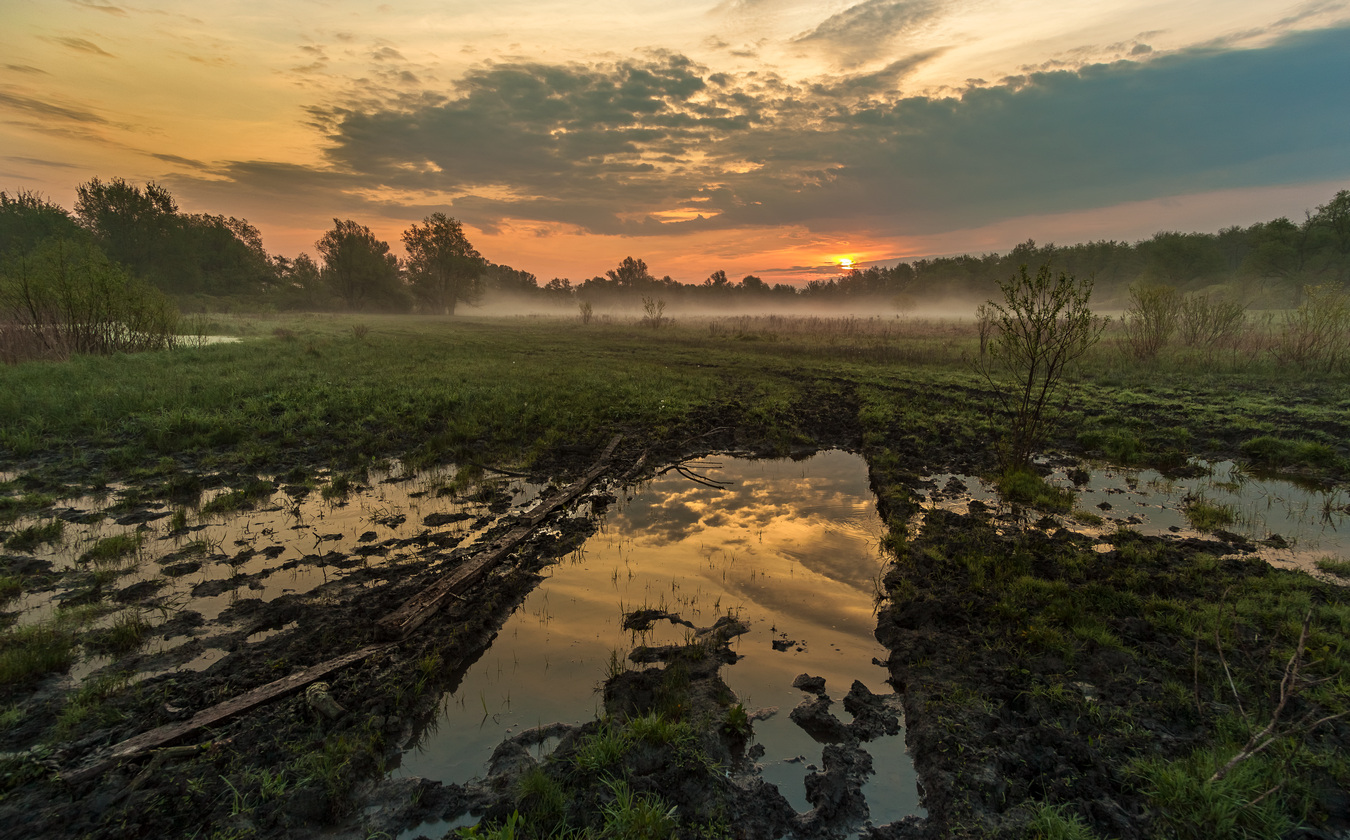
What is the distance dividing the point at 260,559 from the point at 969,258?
458 feet

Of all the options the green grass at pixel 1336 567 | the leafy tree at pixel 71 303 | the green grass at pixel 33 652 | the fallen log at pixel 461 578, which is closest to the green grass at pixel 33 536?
the green grass at pixel 33 652

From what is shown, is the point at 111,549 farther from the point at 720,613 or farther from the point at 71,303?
the point at 71,303

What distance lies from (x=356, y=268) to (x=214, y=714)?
102 m

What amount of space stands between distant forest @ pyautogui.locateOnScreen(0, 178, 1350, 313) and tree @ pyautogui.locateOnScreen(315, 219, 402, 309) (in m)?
0.21

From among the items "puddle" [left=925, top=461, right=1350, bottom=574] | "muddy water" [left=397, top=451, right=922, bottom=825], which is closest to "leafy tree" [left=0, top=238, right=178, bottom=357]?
"muddy water" [left=397, top=451, right=922, bottom=825]

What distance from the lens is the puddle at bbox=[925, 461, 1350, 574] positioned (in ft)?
23.9

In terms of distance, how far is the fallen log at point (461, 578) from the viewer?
16.8ft

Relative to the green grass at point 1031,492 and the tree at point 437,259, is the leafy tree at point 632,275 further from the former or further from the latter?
the green grass at point 1031,492

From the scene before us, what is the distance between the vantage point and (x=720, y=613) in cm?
601

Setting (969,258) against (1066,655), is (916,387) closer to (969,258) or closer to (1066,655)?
(1066,655)

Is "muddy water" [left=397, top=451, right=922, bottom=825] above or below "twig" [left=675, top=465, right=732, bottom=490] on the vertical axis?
below

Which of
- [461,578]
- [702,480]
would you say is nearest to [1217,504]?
[702,480]

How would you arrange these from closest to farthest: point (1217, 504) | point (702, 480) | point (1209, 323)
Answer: point (1217, 504) < point (702, 480) < point (1209, 323)

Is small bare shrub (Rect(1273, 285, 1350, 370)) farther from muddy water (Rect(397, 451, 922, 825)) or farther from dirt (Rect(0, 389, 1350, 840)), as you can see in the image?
muddy water (Rect(397, 451, 922, 825))
